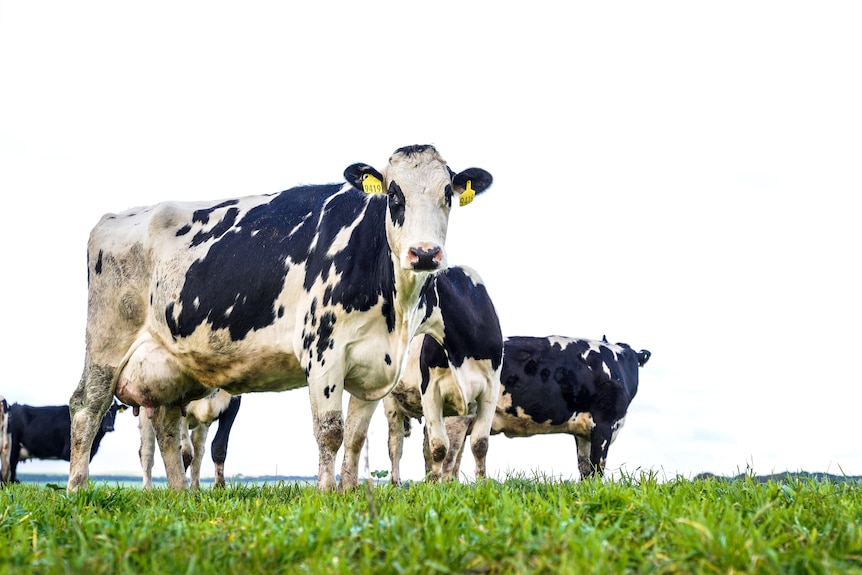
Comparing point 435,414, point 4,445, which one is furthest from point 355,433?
point 4,445

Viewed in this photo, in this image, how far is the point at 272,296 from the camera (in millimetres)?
9234

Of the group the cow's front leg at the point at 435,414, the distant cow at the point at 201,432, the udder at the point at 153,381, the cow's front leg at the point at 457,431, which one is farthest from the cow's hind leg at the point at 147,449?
the cow's front leg at the point at 435,414

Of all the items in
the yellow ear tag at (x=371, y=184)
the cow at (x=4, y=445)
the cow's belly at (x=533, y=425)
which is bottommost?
the cow at (x=4, y=445)

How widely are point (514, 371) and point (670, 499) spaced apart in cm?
1094

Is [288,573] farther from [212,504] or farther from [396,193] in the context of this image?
[396,193]

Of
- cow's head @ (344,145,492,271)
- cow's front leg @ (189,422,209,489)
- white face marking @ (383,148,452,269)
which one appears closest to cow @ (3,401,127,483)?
cow's front leg @ (189,422,209,489)

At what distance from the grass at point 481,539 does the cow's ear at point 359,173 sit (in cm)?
398

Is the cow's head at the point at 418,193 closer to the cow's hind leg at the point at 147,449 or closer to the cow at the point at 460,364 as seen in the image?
the cow at the point at 460,364

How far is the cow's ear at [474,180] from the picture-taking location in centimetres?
894

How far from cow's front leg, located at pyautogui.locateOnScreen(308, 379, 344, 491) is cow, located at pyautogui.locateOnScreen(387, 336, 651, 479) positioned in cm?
793

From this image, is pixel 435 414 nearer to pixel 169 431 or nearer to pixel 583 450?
pixel 169 431

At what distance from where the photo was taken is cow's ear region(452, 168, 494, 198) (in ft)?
29.3

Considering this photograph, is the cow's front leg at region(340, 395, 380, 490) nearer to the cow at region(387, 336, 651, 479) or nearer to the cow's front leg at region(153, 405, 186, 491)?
the cow's front leg at region(153, 405, 186, 491)

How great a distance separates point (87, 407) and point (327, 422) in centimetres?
389
